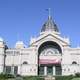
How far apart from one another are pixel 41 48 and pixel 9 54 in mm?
8350

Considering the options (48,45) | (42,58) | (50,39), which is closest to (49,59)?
(42,58)

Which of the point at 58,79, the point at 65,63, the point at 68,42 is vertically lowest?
the point at 58,79

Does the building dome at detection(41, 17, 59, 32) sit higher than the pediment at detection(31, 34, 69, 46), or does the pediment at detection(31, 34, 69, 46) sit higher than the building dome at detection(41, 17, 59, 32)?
the building dome at detection(41, 17, 59, 32)

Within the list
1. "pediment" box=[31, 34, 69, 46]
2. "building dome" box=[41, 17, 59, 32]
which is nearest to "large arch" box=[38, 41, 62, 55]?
"pediment" box=[31, 34, 69, 46]

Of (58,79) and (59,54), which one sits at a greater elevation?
(59,54)

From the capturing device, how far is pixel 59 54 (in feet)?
269

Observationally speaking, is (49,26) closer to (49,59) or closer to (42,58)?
(42,58)

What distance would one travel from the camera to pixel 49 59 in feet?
266

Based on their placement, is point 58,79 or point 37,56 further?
point 37,56

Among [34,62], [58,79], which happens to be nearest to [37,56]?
[34,62]

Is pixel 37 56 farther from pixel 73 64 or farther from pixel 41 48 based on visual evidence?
pixel 73 64

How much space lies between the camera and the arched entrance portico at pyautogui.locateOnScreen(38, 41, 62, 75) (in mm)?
80875

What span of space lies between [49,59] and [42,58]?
2.07 metres

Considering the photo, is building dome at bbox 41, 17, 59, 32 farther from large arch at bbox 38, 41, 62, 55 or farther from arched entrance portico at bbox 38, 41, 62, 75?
arched entrance portico at bbox 38, 41, 62, 75
